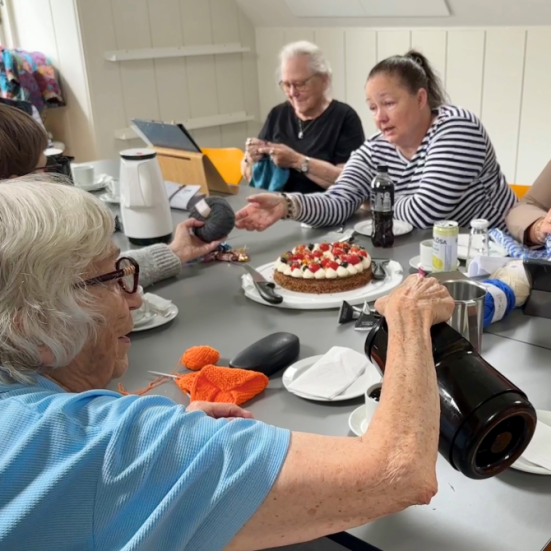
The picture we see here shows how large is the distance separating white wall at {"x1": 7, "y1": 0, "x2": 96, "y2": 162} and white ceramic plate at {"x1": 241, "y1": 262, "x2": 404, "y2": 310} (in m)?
2.71

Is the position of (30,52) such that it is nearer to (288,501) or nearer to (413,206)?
(413,206)

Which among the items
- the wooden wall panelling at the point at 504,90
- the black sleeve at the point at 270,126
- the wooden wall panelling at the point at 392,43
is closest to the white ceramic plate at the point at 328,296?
the black sleeve at the point at 270,126

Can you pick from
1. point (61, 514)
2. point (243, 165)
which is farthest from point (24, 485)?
point (243, 165)

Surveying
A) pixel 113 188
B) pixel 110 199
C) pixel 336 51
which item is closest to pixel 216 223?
pixel 110 199

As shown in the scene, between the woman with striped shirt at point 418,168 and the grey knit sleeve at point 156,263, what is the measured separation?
362 mm

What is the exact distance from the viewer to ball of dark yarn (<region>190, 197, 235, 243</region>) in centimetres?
183

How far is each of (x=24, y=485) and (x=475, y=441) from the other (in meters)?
0.51

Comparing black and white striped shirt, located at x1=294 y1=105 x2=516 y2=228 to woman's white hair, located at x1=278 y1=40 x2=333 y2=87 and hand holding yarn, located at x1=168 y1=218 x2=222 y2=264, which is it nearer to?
hand holding yarn, located at x1=168 y1=218 x2=222 y2=264

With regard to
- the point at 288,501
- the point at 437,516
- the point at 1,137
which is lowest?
the point at 437,516

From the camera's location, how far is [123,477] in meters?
0.68

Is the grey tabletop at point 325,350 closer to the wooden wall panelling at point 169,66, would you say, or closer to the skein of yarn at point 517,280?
the skein of yarn at point 517,280

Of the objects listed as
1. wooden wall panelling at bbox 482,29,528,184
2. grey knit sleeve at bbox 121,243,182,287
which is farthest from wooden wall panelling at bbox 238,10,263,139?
grey knit sleeve at bbox 121,243,182,287

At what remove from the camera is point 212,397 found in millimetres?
1123

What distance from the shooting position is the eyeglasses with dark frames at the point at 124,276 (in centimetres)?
87
